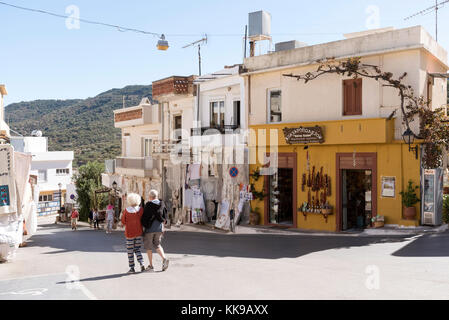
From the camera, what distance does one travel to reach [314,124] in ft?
58.3

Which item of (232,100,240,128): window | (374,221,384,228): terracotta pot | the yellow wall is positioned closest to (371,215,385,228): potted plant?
(374,221,384,228): terracotta pot

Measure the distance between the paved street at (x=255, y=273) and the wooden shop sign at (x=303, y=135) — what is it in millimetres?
4767

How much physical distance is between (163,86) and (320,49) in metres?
10.7

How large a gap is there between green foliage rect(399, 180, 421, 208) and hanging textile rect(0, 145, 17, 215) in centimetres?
1180

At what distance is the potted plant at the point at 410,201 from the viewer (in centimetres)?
1549

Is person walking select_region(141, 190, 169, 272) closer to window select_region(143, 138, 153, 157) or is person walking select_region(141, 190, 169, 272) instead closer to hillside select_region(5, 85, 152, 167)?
window select_region(143, 138, 153, 157)

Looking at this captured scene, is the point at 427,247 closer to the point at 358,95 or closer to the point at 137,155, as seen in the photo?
the point at 358,95

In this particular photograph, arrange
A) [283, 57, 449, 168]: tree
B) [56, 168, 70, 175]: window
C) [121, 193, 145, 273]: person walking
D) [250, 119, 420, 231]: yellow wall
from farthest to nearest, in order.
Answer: [56, 168, 70, 175]: window → [250, 119, 420, 231]: yellow wall → [283, 57, 449, 168]: tree → [121, 193, 145, 273]: person walking

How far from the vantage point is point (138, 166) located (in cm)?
2864

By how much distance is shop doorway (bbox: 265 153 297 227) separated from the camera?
1934 cm

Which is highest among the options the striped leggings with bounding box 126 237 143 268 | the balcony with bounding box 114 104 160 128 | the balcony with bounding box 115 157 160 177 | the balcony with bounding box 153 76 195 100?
the balcony with bounding box 153 76 195 100

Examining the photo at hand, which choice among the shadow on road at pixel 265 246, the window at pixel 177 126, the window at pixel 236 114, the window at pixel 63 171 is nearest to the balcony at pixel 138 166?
the window at pixel 177 126

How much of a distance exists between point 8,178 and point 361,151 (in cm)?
1144
